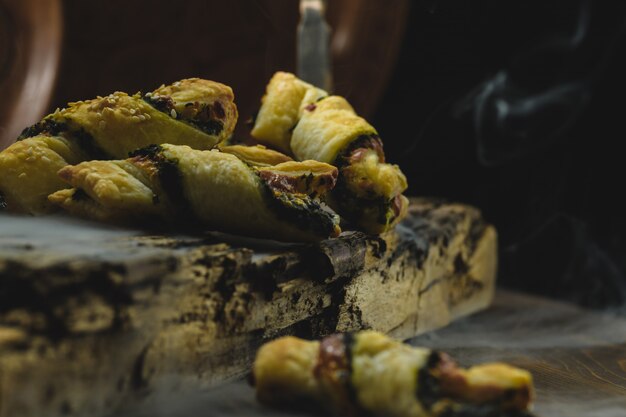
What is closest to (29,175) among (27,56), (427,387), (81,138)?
(81,138)

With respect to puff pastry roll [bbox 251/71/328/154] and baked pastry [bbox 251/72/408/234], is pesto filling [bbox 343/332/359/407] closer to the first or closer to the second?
baked pastry [bbox 251/72/408/234]

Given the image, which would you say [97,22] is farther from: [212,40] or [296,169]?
[296,169]

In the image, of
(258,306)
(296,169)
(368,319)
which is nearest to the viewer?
(258,306)

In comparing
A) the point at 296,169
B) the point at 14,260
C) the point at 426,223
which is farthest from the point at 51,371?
the point at 426,223

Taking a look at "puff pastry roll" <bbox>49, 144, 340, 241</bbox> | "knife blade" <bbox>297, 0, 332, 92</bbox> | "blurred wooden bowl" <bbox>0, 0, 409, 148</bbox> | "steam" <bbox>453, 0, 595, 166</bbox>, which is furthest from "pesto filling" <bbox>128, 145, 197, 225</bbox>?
"steam" <bbox>453, 0, 595, 166</bbox>

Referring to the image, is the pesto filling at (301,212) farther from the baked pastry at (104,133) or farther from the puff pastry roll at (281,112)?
the puff pastry roll at (281,112)

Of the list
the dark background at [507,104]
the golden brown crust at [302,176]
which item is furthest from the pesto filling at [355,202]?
the dark background at [507,104]
